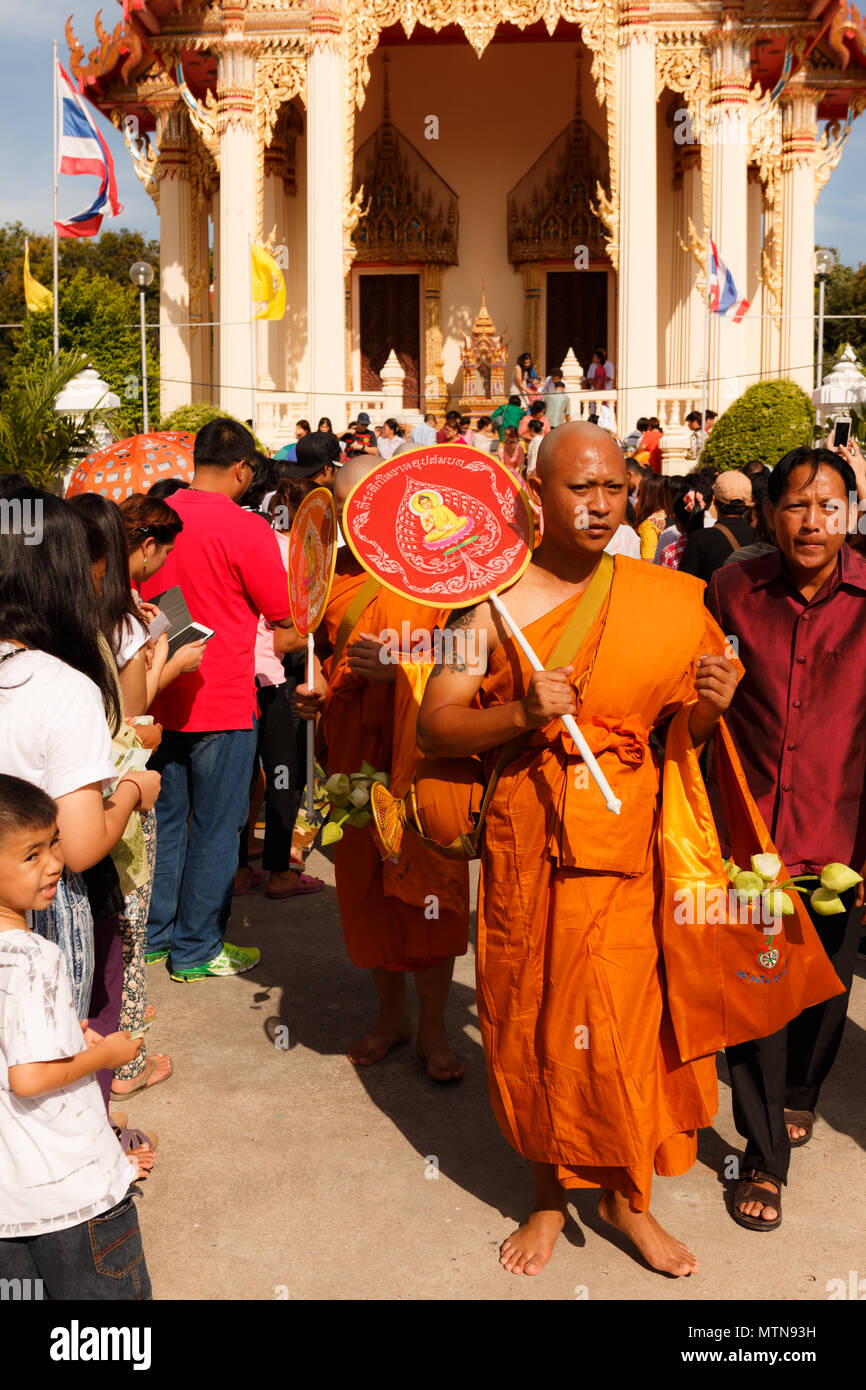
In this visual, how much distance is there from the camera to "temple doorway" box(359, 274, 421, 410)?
24.0 m

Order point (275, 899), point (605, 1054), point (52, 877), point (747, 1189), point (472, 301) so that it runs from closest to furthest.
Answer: point (52, 877), point (605, 1054), point (747, 1189), point (275, 899), point (472, 301)

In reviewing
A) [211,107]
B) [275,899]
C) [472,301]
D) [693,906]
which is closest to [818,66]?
[472,301]

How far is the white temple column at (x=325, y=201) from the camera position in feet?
61.0

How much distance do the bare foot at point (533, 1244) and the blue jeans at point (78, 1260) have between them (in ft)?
3.33

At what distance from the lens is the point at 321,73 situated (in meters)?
18.6

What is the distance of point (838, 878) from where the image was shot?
3311 mm

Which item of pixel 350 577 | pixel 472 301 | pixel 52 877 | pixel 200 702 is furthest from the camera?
pixel 472 301

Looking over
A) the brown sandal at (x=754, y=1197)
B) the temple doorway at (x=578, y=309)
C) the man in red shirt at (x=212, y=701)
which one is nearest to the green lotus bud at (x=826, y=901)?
the brown sandal at (x=754, y=1197)

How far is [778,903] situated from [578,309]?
2200cm

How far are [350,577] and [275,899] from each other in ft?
7.11

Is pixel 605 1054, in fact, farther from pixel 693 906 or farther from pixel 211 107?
pixel 211 107

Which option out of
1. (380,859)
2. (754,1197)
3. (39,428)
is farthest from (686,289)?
(754,1197)

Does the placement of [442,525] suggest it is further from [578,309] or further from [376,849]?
[578,309]

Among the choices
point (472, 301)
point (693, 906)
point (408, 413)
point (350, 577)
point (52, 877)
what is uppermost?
point (472, 301)
